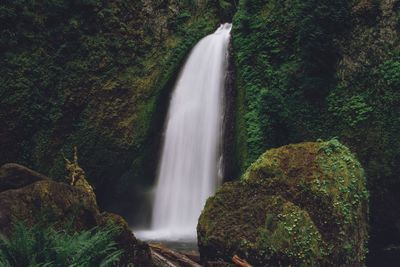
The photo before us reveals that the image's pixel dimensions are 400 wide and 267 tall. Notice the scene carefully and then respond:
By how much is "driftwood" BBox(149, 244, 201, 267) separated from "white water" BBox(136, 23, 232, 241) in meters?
4.56

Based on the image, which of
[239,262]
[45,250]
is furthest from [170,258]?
[45,250]

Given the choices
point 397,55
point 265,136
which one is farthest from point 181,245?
point 397,55

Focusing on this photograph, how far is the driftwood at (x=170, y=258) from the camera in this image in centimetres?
731

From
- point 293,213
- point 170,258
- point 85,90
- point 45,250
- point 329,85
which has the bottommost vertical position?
point 170,258

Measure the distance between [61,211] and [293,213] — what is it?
11.5 feet

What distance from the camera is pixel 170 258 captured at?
773 centimetres

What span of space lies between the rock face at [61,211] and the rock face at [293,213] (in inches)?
56.8

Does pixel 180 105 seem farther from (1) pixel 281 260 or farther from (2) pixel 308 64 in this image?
(1) pixel 281 260

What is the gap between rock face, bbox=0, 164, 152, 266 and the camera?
6.42 m

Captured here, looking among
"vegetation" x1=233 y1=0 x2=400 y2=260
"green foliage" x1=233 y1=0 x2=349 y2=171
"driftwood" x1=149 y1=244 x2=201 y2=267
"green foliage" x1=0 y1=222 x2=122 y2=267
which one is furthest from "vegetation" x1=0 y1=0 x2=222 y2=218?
"green foliage" x1=0 y1=222 x2=122 y2=267

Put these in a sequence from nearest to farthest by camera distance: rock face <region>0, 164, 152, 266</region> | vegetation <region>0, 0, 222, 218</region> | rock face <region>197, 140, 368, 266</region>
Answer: rock face <region>0, 164, 152, 266</region>
rock face <region>197, 140, 368, 266</region>
vegetation <region>0, 0, 222, 218</region>

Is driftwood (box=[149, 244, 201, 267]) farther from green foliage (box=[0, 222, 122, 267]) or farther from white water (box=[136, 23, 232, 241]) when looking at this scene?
white water (box=[136, 23, 232, 241])

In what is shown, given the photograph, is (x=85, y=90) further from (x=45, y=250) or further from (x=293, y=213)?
(x=45, y=250)

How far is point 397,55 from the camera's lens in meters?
10.8
